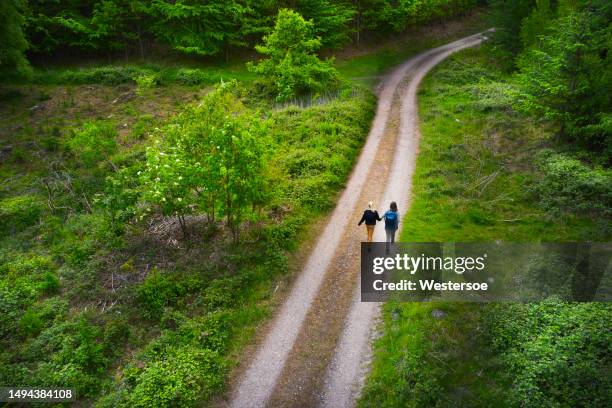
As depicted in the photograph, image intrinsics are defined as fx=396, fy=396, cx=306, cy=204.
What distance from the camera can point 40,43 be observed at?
39.1 meters

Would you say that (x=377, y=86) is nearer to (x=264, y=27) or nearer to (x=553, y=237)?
(x=264, y=27)

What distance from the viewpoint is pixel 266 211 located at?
688 inches

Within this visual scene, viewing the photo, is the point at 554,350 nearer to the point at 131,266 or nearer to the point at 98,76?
the point at 131,266

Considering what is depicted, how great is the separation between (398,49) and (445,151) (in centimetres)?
2452

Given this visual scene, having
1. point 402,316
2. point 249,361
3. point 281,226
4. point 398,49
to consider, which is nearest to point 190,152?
point 281,226

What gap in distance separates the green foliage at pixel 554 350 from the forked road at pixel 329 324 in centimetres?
379

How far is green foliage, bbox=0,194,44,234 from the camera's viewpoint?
18.8 meters

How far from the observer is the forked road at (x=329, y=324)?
1073cm

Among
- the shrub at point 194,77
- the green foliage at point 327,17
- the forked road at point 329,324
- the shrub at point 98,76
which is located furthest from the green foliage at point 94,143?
the green foliage at point 327,17

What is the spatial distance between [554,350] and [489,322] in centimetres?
182

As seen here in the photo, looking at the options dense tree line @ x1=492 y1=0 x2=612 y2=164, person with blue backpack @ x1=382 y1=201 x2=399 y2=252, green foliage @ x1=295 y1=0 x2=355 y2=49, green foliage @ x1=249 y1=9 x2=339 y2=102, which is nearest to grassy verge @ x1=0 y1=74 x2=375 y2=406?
person with blue backpack @ x1=382 y1=201 x2=399 y2=252

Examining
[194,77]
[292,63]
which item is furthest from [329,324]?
[194,77]

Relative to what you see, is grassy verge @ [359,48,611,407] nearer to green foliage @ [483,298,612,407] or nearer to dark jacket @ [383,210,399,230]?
green foliage @ [483,298,612,407]

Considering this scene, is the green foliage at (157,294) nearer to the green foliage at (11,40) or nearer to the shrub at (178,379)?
the shrub at (178,379)
